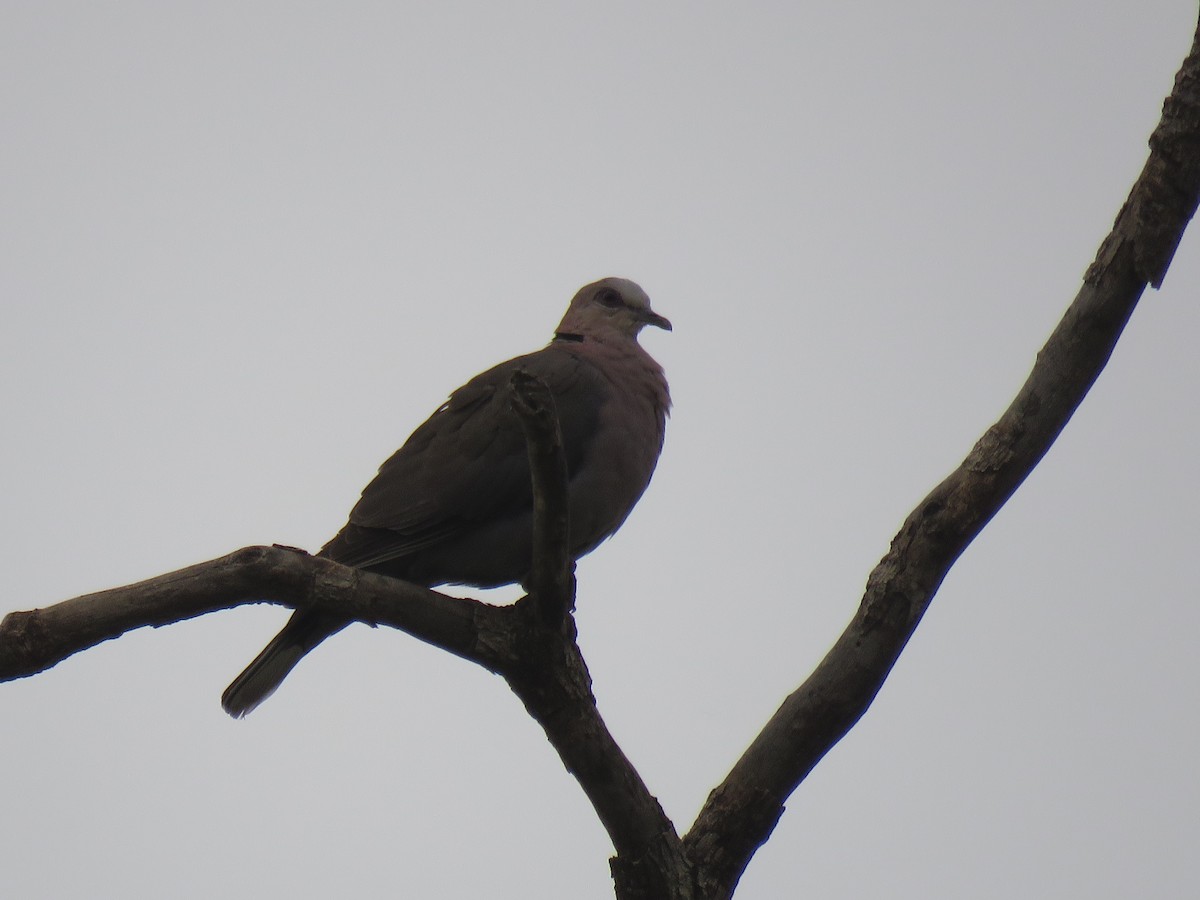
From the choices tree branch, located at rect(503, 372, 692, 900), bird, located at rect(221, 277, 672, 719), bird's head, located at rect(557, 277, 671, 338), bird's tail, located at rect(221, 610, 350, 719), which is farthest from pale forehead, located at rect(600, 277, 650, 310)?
tree branch, located at rect(503, 372, 692, 900)

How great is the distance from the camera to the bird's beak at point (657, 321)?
5.39 m

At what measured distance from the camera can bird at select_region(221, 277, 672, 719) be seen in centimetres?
420

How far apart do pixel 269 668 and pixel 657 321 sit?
224 centimetres

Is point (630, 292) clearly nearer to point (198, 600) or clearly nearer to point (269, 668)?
point (269, 668)

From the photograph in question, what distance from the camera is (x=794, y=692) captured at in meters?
3.58

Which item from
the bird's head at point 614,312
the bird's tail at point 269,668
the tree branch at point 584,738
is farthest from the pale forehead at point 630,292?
the tree branch at point 584,738

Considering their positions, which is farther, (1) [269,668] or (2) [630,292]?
(2) [630,292]

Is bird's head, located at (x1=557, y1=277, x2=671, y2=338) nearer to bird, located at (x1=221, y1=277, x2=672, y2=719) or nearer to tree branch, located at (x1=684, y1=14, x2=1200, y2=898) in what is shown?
bird, located at (x1=221, y1=277, x2=672, y2=719)

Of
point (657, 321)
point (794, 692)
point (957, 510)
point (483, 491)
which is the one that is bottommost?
point (794, 692)

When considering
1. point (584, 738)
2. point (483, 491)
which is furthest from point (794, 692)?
point (483, 491)

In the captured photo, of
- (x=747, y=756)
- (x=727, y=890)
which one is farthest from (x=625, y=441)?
(x=727, y=890)

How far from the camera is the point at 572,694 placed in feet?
10.7

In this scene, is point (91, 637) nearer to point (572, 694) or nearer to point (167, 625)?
point (167, 625)

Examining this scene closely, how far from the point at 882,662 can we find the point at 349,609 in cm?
145
